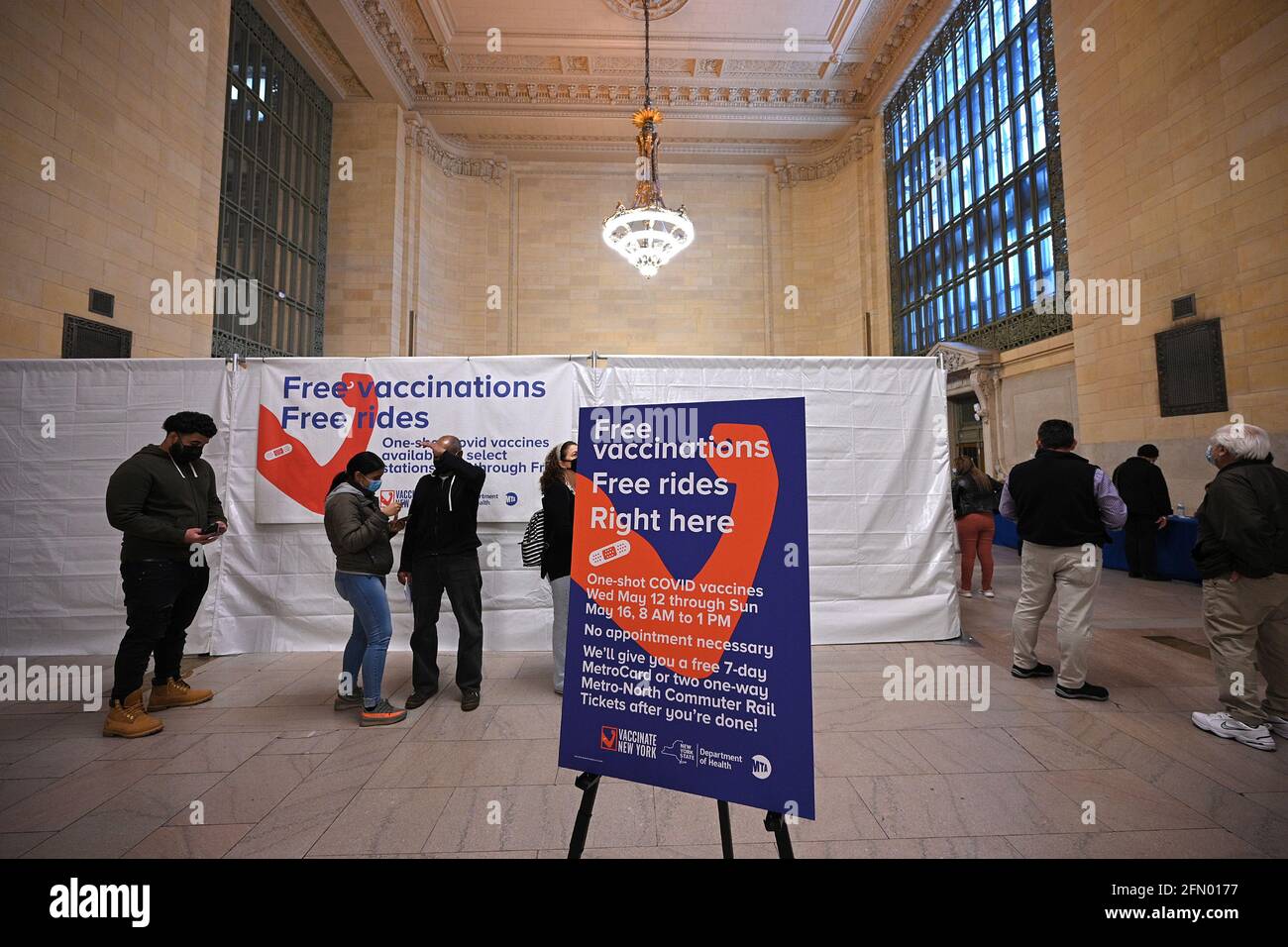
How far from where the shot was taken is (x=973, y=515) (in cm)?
646

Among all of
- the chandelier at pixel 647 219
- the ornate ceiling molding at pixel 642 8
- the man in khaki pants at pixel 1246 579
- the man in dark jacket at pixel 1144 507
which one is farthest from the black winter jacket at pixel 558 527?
the ornate ceiling molding at pixel 642 8

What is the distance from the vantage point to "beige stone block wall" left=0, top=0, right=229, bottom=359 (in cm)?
542

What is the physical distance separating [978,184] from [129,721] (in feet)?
52.7

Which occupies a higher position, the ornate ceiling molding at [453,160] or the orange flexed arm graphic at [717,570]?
the ornate ceiling molding at [453,160]

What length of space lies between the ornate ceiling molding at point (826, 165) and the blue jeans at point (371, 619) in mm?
16956

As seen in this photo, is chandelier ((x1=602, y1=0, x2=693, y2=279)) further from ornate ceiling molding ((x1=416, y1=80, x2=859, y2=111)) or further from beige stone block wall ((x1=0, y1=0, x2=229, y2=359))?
beige stone block wall ((x1=0, y1=0, x2=229, y2=359))

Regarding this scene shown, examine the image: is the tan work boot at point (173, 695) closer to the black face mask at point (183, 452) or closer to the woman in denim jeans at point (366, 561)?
the woman in denim jeans at point (366, 561)

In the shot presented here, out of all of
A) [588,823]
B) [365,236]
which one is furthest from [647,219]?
[588,823]

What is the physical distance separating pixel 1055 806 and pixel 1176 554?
264 inches

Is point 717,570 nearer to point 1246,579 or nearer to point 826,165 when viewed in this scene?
point 1246,579

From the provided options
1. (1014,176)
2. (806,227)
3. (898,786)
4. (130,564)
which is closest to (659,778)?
(898,786)

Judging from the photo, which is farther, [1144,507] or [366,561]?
[1144,507]

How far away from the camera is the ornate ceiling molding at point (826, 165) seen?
50.4 feet

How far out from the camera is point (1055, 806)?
2377mm
